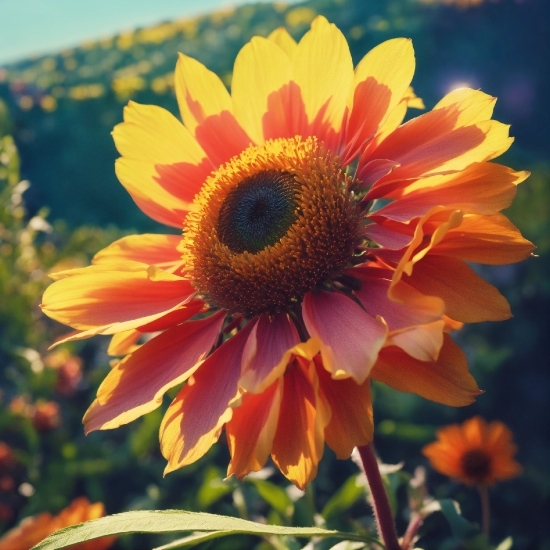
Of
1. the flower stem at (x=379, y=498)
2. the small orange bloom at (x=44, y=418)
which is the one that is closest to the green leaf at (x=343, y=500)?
the flower stem at (x=379, y=498)

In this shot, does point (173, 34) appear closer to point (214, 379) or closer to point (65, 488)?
point (65, 488)

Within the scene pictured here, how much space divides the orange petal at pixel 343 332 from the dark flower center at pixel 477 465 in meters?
1.02

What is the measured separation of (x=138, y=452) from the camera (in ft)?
6.75

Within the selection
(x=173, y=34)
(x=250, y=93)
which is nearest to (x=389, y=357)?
(x=250, y=93)

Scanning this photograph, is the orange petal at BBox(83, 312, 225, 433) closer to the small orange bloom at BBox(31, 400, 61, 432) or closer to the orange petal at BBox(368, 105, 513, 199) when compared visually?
the orange petal at BBox(368, 105, 513, 199)

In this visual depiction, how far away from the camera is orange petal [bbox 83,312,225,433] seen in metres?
0.85

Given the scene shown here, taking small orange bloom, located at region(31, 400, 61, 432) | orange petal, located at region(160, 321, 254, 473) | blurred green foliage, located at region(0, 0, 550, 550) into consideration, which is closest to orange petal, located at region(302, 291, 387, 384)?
orange petal, located at region(160, 321, 254, 473)

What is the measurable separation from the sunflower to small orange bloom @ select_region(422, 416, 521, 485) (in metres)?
0.87

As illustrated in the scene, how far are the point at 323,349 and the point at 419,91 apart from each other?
4190 millimetres

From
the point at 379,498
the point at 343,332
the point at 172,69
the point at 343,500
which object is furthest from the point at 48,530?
the point at 172,69

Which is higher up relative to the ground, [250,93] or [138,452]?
[250,93]

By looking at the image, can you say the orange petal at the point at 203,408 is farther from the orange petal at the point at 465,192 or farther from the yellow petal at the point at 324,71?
the yellow petal at the point at 324,71

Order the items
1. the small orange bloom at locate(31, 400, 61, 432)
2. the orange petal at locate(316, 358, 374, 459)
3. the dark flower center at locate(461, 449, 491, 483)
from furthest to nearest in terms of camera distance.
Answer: the small orange bloom at locate(31, 400, 61, 432) < the dark flower center at locate(461, 449, 491, 483) < the orange petal at locate(316, 358, 374, 459)

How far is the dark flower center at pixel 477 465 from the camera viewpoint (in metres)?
1.64
